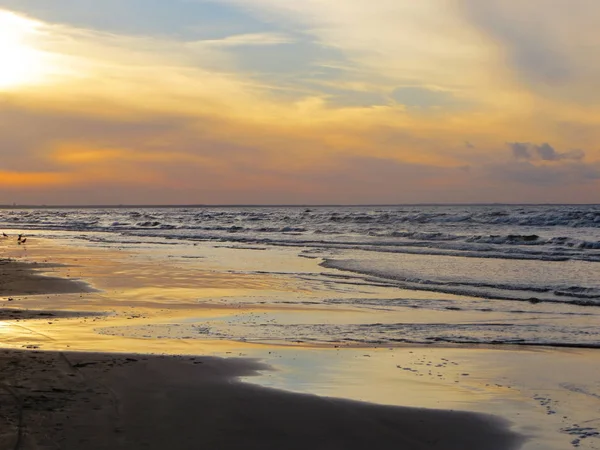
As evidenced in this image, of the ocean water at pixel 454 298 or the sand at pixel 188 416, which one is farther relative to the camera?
the ocean water at pixel 454 298

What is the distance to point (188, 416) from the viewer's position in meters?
6.96

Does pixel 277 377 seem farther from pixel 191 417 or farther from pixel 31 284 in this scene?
pixel 31 284

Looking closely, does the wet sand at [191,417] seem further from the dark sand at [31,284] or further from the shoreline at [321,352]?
the dark sand at [31,284]

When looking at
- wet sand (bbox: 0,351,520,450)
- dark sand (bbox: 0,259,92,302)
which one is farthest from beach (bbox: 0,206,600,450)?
dark sand (bbox: 0,259,92,302)

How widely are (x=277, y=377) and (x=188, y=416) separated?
1.92 metres

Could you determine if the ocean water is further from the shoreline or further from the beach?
the shoreline

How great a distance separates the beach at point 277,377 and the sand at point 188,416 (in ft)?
0.07

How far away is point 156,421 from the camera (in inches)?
265

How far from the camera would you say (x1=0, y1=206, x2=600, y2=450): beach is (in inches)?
256

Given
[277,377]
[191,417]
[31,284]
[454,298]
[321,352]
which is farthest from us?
[31,284]

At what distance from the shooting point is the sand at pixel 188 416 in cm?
621

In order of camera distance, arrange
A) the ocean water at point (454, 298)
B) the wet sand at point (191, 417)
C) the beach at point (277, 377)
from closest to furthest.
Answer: the wet sand at point (191, 417), the beach at point (277, 377), the ocean water at point (454, 298)

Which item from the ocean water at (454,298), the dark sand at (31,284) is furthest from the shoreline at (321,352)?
the dark sand at (31,284)

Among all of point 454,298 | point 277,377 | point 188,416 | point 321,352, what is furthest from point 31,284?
point 188,416
